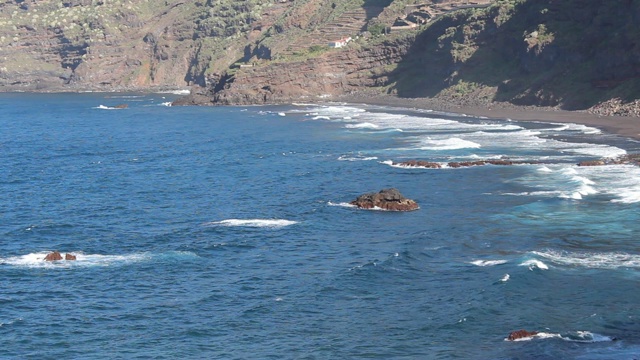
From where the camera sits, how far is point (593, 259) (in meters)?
43.5

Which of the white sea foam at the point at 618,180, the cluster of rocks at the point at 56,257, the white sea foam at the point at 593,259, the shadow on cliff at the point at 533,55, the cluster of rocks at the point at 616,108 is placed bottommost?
the cluster of rocks at the point at 56,257

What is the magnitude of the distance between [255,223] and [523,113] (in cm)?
6981

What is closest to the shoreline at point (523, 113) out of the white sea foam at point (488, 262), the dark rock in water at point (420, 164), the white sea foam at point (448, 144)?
the white sea foam at point (448, 144)

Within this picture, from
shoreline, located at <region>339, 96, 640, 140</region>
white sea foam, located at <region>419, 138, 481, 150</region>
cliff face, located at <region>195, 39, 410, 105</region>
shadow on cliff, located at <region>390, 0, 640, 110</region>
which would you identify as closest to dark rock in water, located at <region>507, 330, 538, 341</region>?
white sea foam, located at <region>419, 138, 481, 150</region>

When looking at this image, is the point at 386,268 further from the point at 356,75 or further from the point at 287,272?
the point at 356,75

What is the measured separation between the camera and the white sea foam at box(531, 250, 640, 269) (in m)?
42.3

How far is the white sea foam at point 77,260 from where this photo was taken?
151 feet

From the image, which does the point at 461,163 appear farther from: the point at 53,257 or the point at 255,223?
the point at 53,257

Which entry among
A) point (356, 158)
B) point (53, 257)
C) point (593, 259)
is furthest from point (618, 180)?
point (53, 257)

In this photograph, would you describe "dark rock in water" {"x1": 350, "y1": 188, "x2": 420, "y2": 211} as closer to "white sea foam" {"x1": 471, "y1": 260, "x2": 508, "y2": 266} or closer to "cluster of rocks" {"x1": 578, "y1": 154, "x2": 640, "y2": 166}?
"white sea foam" {"x1": 471, "y1": 260, "x2": 508, "y2": 266}

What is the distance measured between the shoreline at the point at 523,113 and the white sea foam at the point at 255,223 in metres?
42.1

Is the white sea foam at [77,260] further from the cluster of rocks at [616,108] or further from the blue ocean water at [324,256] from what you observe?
the cluster of rocks at [616,108]

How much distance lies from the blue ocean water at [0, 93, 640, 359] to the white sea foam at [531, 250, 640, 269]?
0.55ft

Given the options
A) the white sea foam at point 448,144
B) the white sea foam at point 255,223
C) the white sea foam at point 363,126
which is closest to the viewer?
the white sea foam at point 255,223
